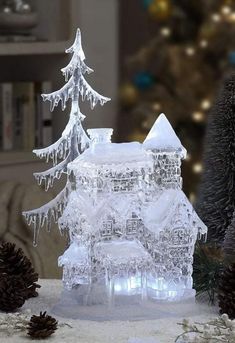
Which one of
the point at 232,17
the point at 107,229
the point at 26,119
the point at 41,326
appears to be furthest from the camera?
the point at 232,17

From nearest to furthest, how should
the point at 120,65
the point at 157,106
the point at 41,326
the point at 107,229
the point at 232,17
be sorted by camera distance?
the point at 41,326
the point at 107,229
the point at 232,17
the point at 157,106
the point at 120,65

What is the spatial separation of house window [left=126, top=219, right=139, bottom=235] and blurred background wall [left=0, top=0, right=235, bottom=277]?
1499mm

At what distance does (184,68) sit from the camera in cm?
320

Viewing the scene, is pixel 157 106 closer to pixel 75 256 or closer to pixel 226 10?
pixel 226 10

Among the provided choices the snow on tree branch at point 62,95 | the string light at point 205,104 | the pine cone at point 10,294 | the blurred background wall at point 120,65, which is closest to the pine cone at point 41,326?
the pine cone at point 10,294

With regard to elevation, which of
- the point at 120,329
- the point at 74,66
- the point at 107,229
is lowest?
the point at 120,329

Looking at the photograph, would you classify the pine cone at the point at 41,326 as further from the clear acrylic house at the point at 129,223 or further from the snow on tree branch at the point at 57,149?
the snow on tree branch at the point at 57,149

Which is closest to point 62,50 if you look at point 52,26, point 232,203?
point 52,26

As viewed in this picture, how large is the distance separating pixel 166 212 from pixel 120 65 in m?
2.12

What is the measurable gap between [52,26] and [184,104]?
0.50 m

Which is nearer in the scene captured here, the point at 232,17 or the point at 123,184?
the point at 123,184

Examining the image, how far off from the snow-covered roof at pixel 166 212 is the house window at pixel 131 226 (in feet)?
0.04

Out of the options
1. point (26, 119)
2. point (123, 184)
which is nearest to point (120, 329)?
point (123, 184)

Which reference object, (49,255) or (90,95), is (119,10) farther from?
(90,95)
